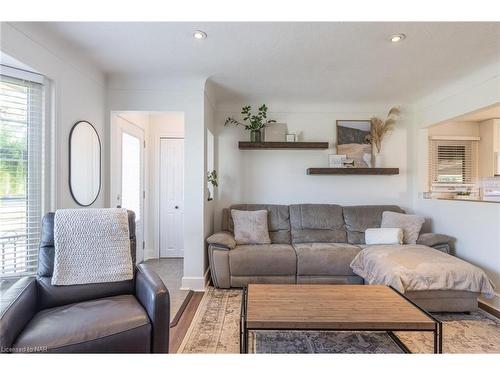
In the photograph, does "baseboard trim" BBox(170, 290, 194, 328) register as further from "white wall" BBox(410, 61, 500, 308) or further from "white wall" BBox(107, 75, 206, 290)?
"white wall" BBox(410, 61, 500, 308)

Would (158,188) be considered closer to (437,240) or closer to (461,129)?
(437,240)

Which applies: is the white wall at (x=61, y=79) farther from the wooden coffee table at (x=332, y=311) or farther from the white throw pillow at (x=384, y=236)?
the white throw pillow at (x=384, y=236)

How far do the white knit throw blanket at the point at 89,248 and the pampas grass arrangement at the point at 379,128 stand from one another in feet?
11.6

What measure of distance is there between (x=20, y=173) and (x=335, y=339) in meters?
2.70

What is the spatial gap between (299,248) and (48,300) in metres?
2.39

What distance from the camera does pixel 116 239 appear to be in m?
1.97

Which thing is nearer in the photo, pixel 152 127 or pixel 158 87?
pixel 158 87

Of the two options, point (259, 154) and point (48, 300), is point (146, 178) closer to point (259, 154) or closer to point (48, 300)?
point (259, 154)

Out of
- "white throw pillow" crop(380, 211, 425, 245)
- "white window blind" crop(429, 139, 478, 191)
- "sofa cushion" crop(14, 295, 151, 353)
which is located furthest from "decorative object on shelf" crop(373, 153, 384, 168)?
"sofa cushion" crop(14, 295, 151, 353)

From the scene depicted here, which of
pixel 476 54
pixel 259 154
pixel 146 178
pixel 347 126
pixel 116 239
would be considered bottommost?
pixel 116 239

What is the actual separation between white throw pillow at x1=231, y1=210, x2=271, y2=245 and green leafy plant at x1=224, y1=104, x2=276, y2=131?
1.20m
